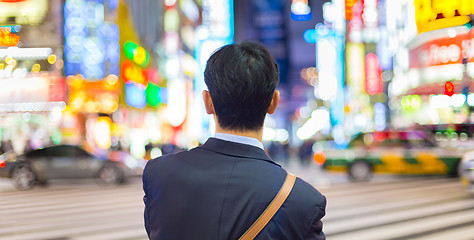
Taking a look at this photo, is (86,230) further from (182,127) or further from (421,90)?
(182,127)

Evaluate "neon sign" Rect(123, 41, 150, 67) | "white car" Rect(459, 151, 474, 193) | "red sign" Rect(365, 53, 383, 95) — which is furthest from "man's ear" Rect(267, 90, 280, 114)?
"red sign" Rect(365, 53, 383, 95)

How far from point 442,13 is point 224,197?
12398 millimetres

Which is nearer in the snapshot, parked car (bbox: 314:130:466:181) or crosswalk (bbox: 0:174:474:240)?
crosswalk (bbox: 0:174:474:240)

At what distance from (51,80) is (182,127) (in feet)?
148

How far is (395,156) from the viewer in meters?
16.8

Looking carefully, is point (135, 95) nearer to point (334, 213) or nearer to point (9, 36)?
point (334, 213)

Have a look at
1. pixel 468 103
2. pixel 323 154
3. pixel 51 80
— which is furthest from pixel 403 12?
pixel 51 80

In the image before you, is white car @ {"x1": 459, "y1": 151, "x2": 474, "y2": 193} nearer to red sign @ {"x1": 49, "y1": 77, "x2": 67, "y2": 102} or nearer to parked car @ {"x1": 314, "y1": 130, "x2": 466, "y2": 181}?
parked car @ {"x1": 314, "y1": 130, "x2": 466, "y2": 181}

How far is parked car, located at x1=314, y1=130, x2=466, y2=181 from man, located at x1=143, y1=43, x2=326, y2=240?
15.7m

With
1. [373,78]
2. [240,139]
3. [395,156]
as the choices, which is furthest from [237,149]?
[373,78]

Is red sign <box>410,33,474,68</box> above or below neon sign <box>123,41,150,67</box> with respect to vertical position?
below

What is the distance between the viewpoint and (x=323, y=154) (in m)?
17.5

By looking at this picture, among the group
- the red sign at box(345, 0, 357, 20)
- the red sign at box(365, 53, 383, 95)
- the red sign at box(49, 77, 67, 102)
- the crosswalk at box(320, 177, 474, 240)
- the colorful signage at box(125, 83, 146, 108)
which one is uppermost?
the red sign at box(345, 0, 357, 20)

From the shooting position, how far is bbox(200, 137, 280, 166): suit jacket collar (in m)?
1.80
